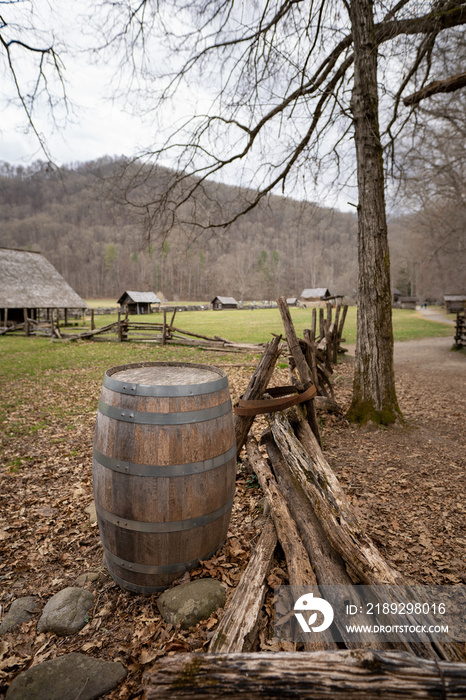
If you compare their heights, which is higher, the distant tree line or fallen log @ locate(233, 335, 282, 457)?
the distant tree line

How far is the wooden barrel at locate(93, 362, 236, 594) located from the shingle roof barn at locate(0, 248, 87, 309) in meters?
28.0

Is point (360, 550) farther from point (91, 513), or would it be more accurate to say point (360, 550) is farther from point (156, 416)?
point (91, 513)

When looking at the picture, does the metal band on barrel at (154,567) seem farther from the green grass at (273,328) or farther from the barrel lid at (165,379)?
the green grass at (273,328)

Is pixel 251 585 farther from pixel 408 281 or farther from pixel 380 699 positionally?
pixel 408 281

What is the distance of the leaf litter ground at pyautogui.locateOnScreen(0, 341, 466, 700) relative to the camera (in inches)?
88.3

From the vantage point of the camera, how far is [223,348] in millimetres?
17516

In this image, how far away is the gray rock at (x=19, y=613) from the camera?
7.96ft

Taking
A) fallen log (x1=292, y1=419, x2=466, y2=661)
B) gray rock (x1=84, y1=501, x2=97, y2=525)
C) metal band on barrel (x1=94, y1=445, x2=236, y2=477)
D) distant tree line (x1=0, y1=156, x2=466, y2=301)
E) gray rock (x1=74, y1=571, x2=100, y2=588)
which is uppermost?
distant tree line (x1=0, y1=156, x2=466, y2=301)

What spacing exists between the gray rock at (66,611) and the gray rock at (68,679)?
30cm

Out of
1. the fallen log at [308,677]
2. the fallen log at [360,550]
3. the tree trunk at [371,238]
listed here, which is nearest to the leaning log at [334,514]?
the fallen log at [360,550]

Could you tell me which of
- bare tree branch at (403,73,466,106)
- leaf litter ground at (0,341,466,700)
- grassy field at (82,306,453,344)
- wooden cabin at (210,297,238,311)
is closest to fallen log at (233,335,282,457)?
leaf litter ground at (0,341,466,700)

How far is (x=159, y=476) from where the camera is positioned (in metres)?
2.36

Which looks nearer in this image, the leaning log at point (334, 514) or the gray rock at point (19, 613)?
the leaning log at point (334, 514)

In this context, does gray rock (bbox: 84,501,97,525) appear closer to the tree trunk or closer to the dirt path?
the dirt path
